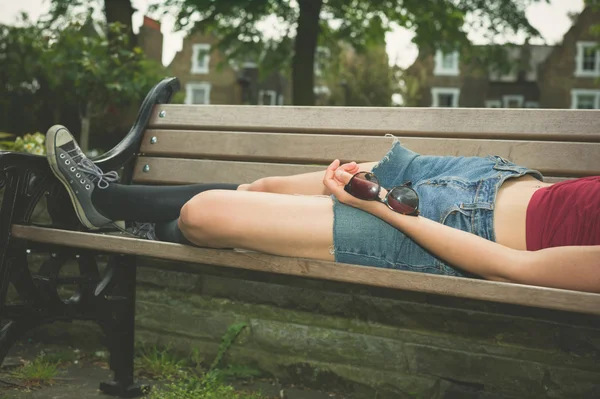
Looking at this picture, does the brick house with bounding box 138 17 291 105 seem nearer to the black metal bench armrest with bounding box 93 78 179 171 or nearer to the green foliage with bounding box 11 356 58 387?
the black metal bench armrest with bounding box 93 78 179 171

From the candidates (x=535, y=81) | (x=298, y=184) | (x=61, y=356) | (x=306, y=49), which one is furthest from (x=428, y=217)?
(x=535, y=81)

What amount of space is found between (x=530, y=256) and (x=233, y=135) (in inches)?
61.9

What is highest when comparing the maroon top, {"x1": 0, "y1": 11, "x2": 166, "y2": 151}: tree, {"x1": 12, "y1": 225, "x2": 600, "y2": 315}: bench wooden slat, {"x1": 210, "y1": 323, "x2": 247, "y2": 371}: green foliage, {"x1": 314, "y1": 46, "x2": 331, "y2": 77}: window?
{"x1": 314, "y1": 46, "x2": 331, "y2": 77}: window

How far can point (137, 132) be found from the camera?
2.98 m

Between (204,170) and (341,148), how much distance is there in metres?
0.66

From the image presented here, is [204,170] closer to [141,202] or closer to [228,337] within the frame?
[141,202]

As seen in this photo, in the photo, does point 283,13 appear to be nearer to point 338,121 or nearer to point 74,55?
point 74,55

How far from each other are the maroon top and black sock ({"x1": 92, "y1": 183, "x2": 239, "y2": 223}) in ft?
3.95

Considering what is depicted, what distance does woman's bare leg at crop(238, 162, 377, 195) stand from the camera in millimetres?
2355

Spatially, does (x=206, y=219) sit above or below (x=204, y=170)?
below

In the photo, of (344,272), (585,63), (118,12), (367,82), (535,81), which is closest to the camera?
(344,272)

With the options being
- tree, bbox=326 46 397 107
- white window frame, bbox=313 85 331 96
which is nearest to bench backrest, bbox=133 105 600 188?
tree, bbox=326 46 397 107

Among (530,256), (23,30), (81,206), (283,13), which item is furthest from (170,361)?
(283,13)

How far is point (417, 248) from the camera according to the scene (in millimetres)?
1899
